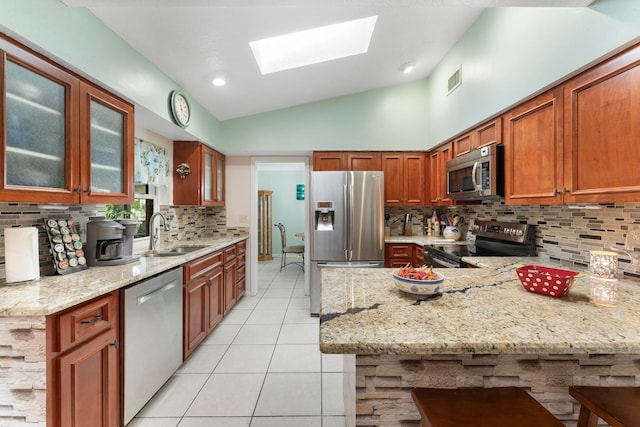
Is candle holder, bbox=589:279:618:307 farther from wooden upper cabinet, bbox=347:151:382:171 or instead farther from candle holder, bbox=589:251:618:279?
wooden upper cabinet, bbox=347:151:382:171

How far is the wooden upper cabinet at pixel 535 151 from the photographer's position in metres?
1.71

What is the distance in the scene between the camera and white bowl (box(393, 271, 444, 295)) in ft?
3.69

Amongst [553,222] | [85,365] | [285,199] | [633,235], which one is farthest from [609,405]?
[285,199]

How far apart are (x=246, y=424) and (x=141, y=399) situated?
2.14 feet

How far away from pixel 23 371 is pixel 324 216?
8.39ft

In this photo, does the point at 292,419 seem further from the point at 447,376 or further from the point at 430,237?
the point at 430,237

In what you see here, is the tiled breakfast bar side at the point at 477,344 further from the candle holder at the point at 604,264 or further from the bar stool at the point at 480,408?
the candle holder at the point at 604,264

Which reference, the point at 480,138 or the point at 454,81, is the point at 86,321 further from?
the point at 454,81

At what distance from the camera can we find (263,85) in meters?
2.84

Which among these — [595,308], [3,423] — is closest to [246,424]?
[3,423]

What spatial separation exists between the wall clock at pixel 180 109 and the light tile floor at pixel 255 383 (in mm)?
2095

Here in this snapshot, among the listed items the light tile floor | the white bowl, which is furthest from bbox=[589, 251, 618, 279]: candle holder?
the light tile floor

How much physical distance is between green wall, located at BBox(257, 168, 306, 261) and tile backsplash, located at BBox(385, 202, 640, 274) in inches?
195

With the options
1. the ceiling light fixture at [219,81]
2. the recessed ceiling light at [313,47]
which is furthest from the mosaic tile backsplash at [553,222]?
the recessed ceiling light at [313,47]
